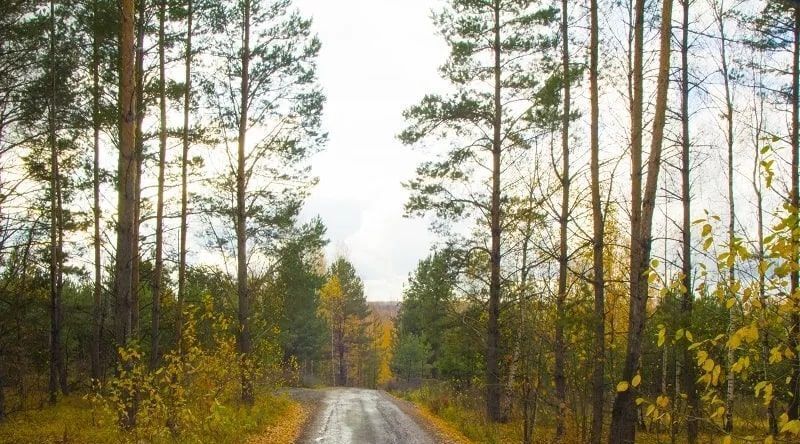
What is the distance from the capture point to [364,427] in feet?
47.2

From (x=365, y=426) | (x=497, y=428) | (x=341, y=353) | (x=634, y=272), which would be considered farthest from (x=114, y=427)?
(x=341, y=353)

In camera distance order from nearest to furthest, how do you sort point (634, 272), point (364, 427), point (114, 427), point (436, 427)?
1. point (634, 272)
2. point (114, 427)
3. point (364, 427)
4. point (436, 427)

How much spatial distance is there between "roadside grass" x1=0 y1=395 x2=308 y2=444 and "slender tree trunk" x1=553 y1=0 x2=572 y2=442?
587 centimetres

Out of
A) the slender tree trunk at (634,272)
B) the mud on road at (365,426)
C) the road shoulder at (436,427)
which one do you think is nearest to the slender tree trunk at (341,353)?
the mud on road at (365,426)

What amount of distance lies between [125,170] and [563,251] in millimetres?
9107

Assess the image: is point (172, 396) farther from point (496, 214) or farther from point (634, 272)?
point (496, 214)

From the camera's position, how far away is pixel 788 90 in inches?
539

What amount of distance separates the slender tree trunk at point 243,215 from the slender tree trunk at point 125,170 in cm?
779

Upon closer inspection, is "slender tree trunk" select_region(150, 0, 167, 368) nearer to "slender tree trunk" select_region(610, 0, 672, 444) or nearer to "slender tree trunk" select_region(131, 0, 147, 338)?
"slender tree trunk" select_region(131, 0, 147, 338)

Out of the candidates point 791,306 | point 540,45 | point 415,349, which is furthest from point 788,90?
point 415,349

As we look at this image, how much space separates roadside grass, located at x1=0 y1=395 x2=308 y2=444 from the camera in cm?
881

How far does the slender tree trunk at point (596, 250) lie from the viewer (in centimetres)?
888

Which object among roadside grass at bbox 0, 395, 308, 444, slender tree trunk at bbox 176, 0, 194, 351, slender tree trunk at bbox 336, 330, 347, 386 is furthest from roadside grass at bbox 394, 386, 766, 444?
slender tree trunk at bbox 336, 330, 347, 386

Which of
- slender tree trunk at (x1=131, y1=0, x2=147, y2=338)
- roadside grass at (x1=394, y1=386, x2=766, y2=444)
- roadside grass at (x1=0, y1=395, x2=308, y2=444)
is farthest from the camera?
roadside grass at (x1=394, y1=386, x2=766, y2=444)
